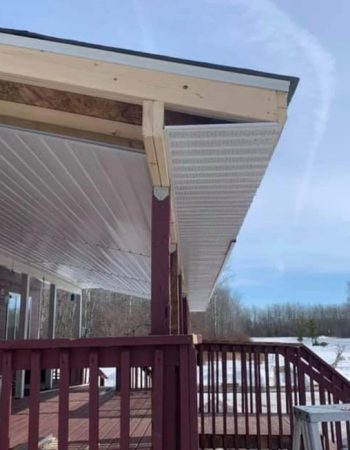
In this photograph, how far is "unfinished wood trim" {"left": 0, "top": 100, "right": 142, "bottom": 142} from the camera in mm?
3432

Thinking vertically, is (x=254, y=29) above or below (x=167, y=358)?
above

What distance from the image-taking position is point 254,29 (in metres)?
6.87

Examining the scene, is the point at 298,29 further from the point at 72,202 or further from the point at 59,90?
the point at 59,90

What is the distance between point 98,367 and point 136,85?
162 centimetres

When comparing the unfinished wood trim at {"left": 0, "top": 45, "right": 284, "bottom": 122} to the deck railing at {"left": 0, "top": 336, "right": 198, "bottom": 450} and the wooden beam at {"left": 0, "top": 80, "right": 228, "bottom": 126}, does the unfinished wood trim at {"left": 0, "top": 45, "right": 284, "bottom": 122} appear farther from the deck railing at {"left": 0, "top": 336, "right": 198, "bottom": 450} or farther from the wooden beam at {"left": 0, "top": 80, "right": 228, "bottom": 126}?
the deck railing at {"left": 0, "top": 336, "right": 198, "bottom": 450}

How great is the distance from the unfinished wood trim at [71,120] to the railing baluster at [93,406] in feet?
4.88

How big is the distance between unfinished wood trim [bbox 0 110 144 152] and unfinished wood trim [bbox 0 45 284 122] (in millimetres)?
426

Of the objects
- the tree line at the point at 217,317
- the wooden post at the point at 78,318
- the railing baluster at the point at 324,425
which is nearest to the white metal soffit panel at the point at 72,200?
the railing baluster at the point at 324,425

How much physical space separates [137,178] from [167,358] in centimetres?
163

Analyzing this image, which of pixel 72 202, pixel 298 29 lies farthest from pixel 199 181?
pixel 298 29

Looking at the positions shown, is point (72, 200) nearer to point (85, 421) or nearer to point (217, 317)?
point (85, 421)

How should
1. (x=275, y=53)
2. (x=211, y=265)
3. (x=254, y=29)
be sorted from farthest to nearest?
(x=211, y=265) → (x=275, y=53) → (x=254, y=29)

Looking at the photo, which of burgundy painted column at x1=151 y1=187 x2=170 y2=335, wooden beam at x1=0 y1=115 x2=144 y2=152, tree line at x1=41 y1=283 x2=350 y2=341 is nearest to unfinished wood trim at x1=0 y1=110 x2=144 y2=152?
wooden beam at x1=0 y1=115 x2=144 y2=152

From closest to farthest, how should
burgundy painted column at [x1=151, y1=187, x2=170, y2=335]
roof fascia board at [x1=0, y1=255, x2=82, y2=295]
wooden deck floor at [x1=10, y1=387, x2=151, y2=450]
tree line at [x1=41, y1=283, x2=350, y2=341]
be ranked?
burgundy painted column at [x1=151, y1=187, x2=170, y2=335] < wooden deck floor at [x1=10, y1=387, x2=151, y2=450] < roof fascia board at [x1=0, y1=255, x2=82, y2=295] < tree line at [x1=41, y1=283, x2=350, y2=341]
